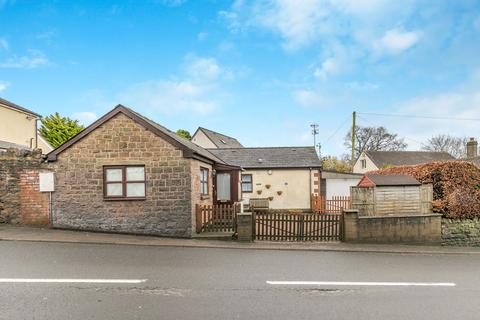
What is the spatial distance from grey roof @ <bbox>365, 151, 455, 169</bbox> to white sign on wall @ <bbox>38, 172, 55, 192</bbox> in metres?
46.1

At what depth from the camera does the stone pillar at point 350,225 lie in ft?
45.1

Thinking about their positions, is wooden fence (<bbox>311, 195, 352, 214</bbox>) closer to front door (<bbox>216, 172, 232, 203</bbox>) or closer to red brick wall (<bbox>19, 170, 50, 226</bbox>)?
front door (<bbox>216, 172, 232, 203</bbox>)

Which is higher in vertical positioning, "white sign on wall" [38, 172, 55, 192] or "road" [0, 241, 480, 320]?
"white sign on wall" [38, 172, 55, 192]

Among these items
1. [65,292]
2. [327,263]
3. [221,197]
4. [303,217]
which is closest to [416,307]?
[327,263]

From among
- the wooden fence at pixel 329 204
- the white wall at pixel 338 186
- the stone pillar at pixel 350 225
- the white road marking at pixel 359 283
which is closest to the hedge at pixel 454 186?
the stone pillar at pixel 350 225

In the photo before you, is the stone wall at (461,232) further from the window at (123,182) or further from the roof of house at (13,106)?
the roof of house at (13,106)

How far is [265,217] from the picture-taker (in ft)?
47.0

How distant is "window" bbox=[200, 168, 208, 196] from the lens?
1668cm

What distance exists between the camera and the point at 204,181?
17.3m

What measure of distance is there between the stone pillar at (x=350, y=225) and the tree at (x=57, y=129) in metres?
37.0

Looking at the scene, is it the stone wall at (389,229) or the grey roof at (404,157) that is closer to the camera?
the stone wall at (389,229)

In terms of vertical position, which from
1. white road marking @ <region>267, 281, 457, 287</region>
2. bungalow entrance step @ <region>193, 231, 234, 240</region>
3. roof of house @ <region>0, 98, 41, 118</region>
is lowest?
white road marking @ <region>267, 281, 457, 287</region>

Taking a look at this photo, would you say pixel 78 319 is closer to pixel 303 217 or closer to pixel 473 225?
pixel 303 217

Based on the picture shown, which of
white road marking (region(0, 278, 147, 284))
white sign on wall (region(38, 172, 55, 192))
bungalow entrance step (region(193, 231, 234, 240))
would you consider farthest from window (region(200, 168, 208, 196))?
white road marking (region(0, 278, 147, 284))
